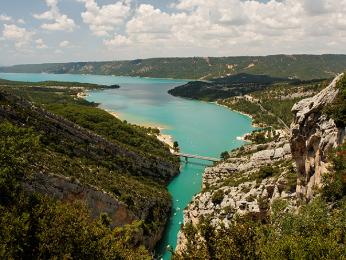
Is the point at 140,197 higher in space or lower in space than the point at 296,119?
lower

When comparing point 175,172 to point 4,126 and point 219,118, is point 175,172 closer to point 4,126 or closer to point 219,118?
point 4,126

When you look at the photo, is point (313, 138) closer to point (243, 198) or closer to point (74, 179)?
point (243, 198)

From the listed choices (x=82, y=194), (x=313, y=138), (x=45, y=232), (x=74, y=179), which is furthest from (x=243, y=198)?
(x=45, y=232)

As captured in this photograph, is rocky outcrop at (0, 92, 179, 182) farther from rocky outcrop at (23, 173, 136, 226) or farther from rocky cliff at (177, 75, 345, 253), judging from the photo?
rocky cliff at (177, 75, 345, 253)

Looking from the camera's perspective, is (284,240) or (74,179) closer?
(284,240)

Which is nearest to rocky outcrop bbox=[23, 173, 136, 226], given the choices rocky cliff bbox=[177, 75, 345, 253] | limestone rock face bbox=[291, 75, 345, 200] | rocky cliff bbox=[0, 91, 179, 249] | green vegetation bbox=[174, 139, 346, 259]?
rocky cliff bbox=[0, 91, 179, 249]

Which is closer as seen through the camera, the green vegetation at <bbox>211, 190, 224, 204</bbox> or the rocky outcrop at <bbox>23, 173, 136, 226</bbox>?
the rocky outcrop at <bbox>23, 173, 136, 226</bbox>

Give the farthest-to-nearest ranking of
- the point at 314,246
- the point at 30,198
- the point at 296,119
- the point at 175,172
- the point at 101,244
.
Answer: the point at 175,172 < the point at 296,119 < the point at 30,198 < the point at 101,244 < the point at 314,246

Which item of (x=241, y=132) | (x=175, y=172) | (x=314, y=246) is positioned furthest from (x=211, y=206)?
(x=241, y=132)

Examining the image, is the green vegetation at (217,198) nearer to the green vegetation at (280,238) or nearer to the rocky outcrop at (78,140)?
the green vegetation at (280,238)
